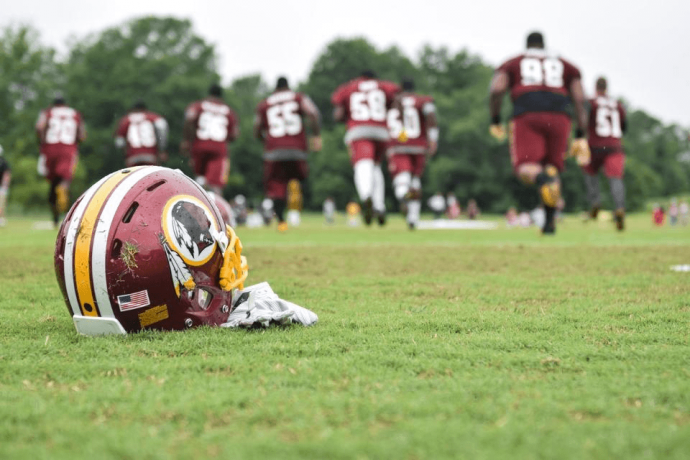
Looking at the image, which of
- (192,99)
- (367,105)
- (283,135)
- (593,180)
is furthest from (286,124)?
(192,99)

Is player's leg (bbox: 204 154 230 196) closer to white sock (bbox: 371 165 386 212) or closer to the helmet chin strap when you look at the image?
white sock (bbox: 371 165 386 212)

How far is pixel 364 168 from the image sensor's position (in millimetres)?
12453

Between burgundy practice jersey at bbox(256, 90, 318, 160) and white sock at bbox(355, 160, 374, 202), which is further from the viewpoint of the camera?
burgundy practice jersey at bbox(256, 90, 318, 160)

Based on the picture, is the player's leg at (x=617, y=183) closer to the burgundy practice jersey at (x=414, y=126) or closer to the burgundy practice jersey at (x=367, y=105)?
the burgundy practice jersey at (x=414, y=126)

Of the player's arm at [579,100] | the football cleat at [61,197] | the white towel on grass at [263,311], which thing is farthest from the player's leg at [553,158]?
the football cleat at [61,197]

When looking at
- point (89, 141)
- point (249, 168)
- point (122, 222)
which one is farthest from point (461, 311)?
point (249, 168)

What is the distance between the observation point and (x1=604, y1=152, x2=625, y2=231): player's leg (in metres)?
13.4

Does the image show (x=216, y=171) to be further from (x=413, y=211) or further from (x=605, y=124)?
(x=605, y=124)

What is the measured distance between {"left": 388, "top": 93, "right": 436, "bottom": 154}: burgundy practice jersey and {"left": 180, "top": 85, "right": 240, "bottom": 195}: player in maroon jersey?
3476 millimetres

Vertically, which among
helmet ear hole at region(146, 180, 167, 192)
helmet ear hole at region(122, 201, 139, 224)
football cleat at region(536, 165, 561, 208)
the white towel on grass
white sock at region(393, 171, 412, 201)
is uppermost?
white sock at region(393, 171, 412, 201)

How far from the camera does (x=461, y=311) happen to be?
13.5ft

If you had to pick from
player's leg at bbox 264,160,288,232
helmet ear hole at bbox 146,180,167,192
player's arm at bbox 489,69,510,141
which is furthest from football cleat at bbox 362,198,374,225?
helmet ear hole at bbox 146,180,167,192

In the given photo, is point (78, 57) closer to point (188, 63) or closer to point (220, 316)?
point (188, 63)

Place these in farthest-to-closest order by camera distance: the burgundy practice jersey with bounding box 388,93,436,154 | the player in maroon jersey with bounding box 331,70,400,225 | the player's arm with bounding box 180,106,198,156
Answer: the burgundy practice jersey with bounding box 388,93,436,154 → the player's arm with bounding box 180,106,198,156 → the player in maroon jersey with bounding box 331,70,400,225
